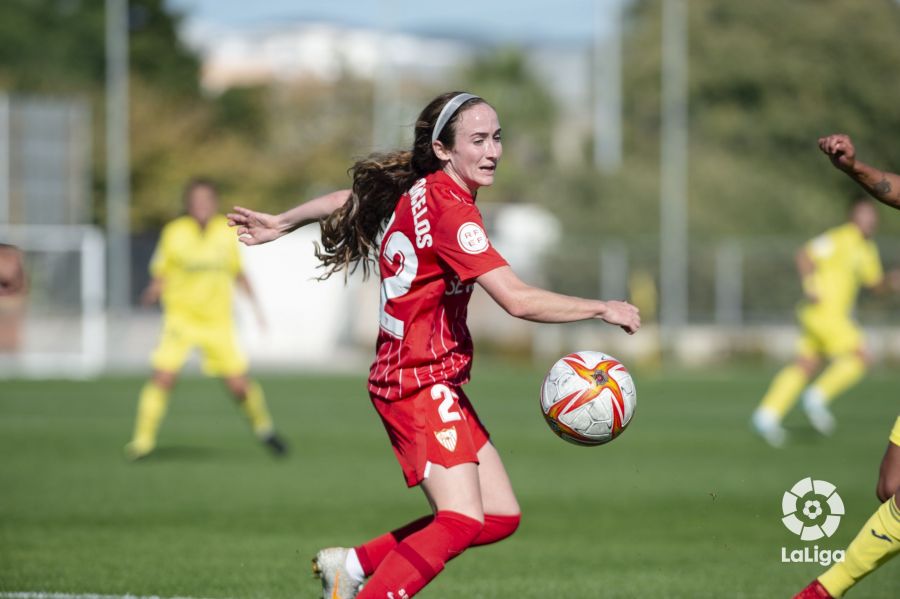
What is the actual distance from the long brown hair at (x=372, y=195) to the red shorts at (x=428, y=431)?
0.80 meters

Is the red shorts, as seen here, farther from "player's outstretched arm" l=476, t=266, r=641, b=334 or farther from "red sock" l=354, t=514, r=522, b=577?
"player's outstretched arm" l=476, t=266, r=641, b=334

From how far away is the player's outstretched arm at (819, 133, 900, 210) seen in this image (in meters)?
5.69

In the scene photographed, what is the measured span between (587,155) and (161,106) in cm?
1925

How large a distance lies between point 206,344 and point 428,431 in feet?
28.0

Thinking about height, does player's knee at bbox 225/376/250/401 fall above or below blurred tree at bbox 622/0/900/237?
below

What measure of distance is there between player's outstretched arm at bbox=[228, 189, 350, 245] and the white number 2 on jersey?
0.58m

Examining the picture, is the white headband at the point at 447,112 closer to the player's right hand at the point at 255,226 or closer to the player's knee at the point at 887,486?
the player's right hand at the point at 255,226

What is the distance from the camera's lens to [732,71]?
50.5 metres

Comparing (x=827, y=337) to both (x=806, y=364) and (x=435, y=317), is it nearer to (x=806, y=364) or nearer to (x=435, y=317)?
(x=806, y=364)

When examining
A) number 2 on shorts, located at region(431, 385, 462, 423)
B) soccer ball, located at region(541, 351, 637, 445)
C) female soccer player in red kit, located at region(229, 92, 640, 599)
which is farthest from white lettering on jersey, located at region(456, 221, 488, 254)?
soccer ball, located at region(541, 351, 637, 445)

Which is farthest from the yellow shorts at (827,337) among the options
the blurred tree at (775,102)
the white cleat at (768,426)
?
the blurred tree at (775,102)

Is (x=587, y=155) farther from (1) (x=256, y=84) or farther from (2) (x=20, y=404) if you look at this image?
(2) (x=20, y=404)

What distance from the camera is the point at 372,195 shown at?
585 centimetres

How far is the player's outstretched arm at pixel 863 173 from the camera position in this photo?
5.69 m
